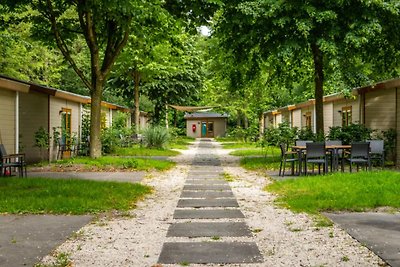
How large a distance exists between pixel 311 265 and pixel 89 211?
3971mm

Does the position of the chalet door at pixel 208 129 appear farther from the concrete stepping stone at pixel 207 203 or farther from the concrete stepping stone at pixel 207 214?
the concrete stepping stone at pixel 207 214

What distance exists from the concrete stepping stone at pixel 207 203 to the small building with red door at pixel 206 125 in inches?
2102

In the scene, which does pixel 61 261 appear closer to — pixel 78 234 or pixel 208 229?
pixel 78 234

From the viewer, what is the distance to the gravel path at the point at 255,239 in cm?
472

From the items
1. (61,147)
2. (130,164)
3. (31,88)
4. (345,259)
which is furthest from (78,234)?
(61,147)

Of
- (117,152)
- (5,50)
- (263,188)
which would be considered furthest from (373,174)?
(5,50)

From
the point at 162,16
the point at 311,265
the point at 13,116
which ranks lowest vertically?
the point at 311,265

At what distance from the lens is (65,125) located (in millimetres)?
19719

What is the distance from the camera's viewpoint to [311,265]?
452cm

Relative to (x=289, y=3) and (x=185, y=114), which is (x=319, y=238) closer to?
(x=289, y=3)

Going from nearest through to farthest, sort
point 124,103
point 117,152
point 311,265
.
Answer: point 311,265 → point 117,152 → point 124,103

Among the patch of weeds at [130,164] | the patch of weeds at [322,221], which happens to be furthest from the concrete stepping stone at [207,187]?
the patch of weeds at [130,164]

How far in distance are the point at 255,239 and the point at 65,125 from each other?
15396mm

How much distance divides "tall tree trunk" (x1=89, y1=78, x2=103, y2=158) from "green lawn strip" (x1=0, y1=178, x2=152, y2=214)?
5.50 m
